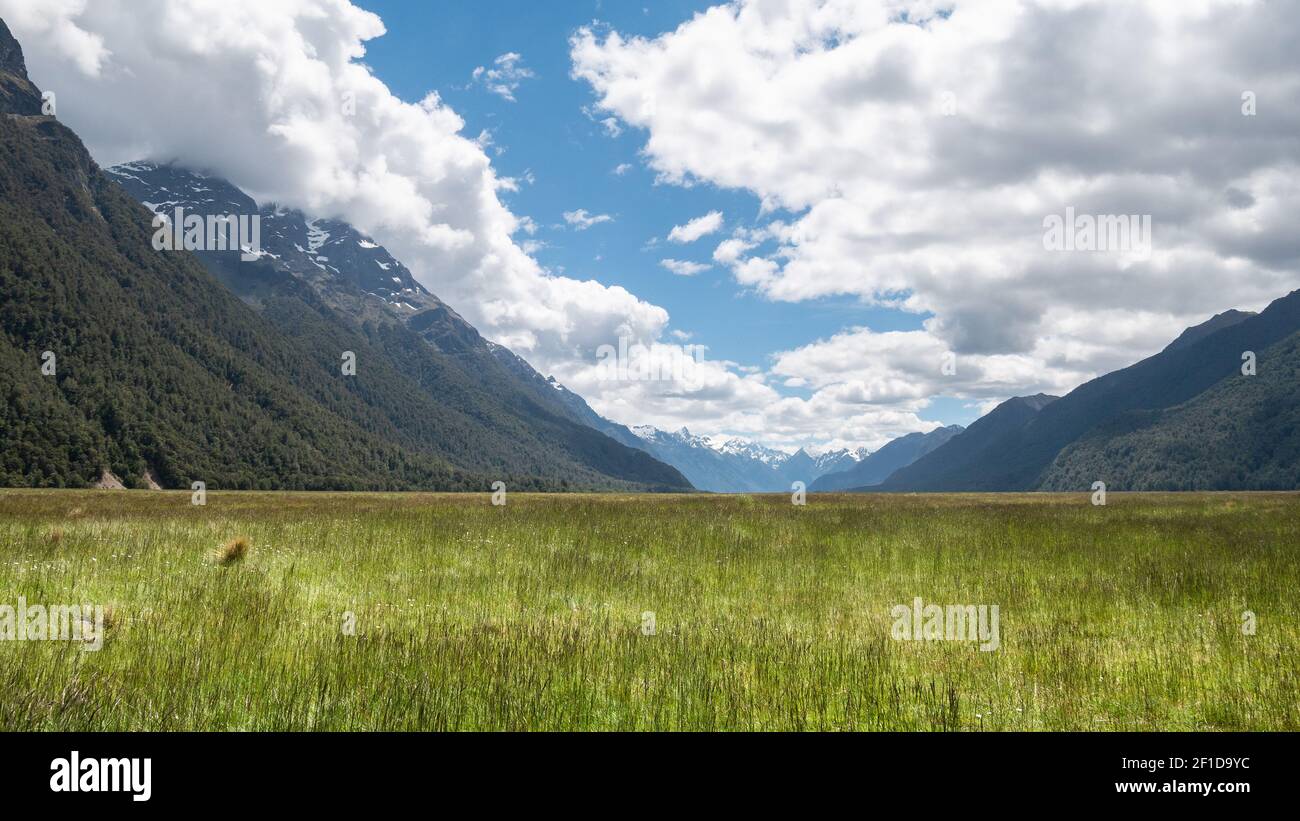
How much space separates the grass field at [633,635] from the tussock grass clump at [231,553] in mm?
293

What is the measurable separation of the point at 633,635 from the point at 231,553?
8957 millimetres

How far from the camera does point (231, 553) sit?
40.6ft

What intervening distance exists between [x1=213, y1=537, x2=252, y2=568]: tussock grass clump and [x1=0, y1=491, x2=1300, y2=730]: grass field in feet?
0.96

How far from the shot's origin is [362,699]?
561 cm

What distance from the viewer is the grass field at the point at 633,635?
18.0ft
